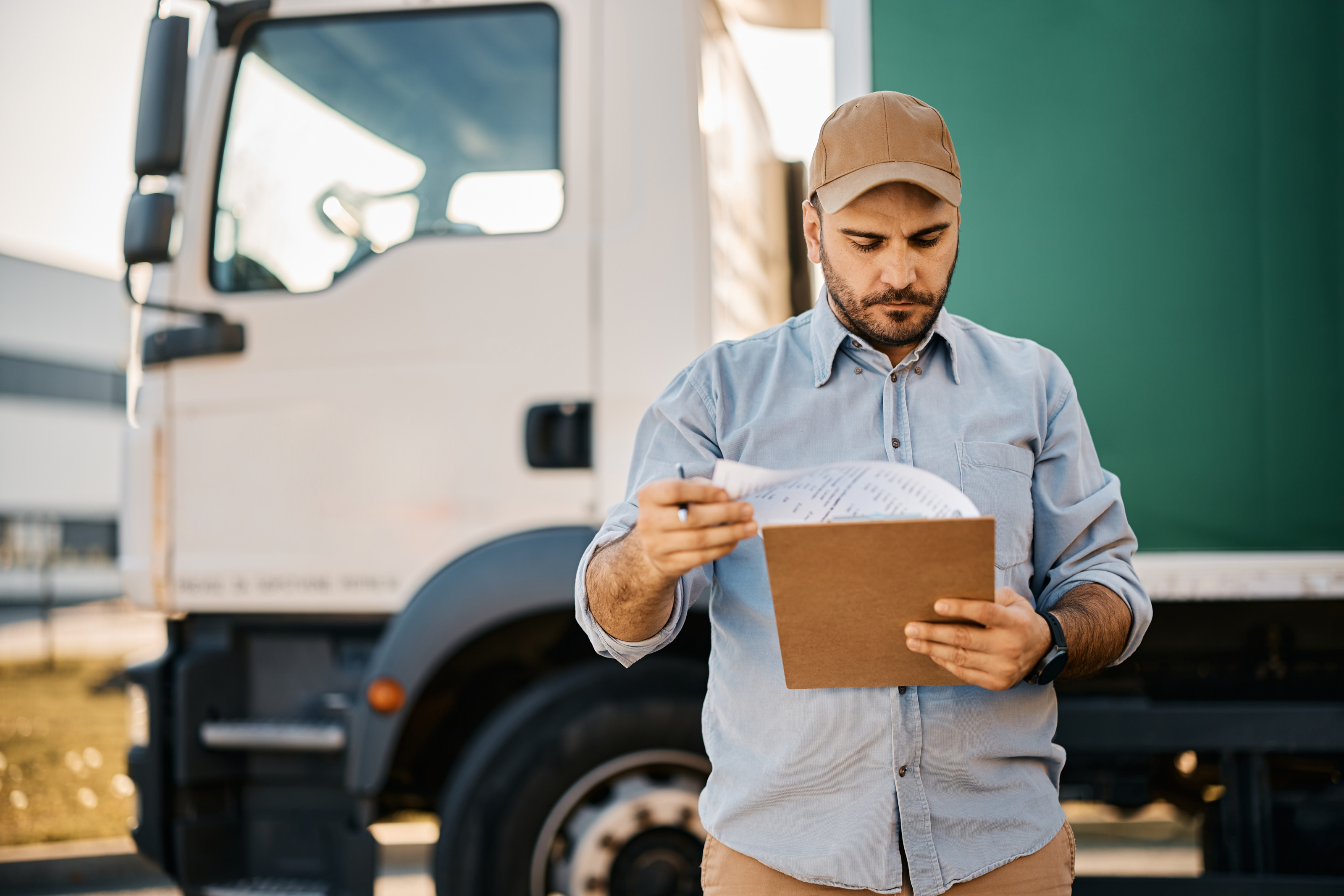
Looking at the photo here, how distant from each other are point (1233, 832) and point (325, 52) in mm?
2984

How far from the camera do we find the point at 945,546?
1105mm

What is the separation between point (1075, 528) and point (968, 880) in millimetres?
509

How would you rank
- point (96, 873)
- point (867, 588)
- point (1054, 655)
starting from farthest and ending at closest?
point (96, 873) < point (1054, 655) < point (867, 588)

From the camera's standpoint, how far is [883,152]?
4.54 ft

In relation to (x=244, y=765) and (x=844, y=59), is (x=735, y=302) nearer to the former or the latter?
(x=844, y=59)

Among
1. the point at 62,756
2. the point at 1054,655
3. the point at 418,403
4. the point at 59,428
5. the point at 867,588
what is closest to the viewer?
the point at 867,588

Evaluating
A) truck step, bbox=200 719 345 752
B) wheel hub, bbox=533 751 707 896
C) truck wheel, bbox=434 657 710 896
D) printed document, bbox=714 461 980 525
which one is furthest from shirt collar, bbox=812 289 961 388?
truck step, bbox=200 719 345 752

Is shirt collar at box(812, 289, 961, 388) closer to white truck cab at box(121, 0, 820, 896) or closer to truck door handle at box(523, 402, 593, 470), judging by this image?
white truck cab at box(121, 0, 820, 896)

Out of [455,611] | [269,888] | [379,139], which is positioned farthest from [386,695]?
[379,139]

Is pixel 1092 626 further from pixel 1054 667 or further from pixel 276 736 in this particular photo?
pixel 276 736

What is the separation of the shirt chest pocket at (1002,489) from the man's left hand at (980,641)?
0.19 m

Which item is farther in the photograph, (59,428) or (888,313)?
(59,428)

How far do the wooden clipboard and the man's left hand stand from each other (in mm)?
15

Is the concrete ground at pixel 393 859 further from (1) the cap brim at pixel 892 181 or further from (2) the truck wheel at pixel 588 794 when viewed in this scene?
(1) the cap brim at pixel 892 181
